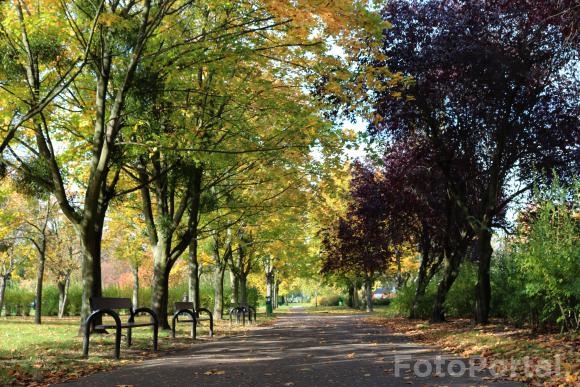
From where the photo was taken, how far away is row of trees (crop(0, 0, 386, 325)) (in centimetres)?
1091

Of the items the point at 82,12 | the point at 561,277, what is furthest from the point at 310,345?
the point at 82,12

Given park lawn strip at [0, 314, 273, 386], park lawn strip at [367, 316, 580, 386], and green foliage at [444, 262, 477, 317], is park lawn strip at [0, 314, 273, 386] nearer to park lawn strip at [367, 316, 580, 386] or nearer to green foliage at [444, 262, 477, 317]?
park lawn strip at [367, 316, 580, 386]

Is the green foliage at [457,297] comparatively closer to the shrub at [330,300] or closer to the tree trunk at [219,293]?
the tree trunk at [219,293]

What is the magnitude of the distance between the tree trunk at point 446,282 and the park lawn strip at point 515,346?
3.75m

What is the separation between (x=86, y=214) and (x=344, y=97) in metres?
6.56

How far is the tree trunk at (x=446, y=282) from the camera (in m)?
18.3

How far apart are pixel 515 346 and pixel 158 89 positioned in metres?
9.22

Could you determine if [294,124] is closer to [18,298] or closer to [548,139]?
[548,139]

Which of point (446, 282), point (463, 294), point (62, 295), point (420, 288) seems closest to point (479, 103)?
point (446, 282)

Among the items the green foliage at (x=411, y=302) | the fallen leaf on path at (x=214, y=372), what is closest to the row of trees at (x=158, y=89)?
the fallen leaf on path at (x=214, y=372)

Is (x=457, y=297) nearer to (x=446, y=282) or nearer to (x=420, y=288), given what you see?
(x=446, y=282)

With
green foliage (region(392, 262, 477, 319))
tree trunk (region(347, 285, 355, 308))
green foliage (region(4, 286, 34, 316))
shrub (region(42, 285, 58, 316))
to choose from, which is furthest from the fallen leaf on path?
tree trunk (region(347, 285, 355, 308))

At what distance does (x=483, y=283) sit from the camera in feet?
49.4

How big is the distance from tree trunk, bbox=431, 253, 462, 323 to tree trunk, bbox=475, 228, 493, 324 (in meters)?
2.81
